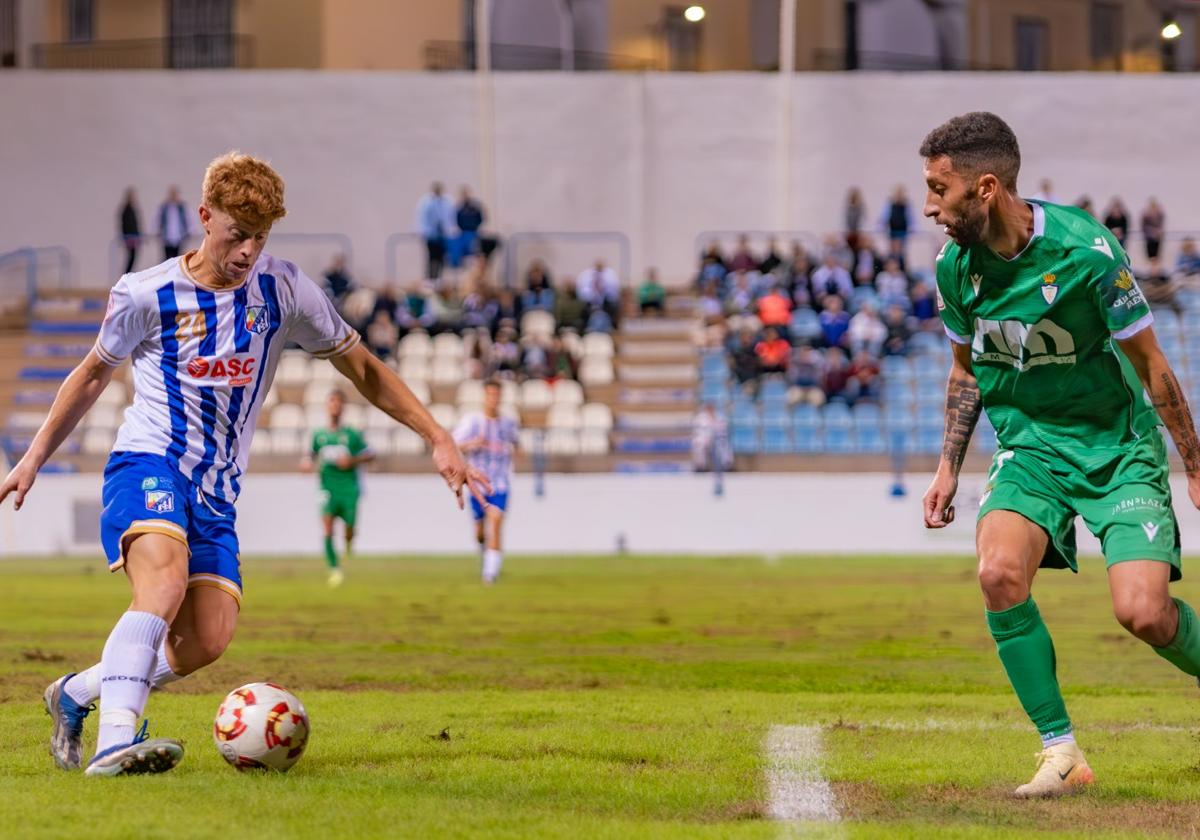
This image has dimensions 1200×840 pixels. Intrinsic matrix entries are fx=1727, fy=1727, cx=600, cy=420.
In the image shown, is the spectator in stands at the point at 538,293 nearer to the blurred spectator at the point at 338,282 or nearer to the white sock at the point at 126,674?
the blurred spectator at the point at 338,282

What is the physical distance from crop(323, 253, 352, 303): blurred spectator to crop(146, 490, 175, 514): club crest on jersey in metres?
24.7

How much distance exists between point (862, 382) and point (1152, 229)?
28.4 ft

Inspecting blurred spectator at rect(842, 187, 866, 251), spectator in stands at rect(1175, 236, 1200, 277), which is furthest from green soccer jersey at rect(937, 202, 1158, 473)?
spectator in stands at rect(1175, 236, 1200, 277)

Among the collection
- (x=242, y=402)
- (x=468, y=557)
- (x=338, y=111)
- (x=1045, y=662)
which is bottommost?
(x=468, y=557)

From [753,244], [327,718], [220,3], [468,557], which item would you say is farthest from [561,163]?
[327,718]

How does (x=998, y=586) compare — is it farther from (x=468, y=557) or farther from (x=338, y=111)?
(x=338, y=111)

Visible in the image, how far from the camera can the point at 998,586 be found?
20.1 ft

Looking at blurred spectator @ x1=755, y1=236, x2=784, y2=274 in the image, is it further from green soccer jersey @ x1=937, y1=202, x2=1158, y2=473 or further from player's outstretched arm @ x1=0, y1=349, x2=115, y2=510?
player's outstretched arm @ x1=0, y1=349, x2=115, y2=510

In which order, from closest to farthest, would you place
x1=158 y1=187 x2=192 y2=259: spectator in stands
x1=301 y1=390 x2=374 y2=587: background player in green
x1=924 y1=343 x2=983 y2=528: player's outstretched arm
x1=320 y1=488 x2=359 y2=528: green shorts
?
x1=924 y1=343 x2=983 y2=528: player's outstretched arm < x1=301 y1=390 x2=374 y2=587: background player in green < x1=320 y1=488 x2=359 y2=528: green shorts < x1=158 y1=187 x2=192 y2=259: spectator in stands

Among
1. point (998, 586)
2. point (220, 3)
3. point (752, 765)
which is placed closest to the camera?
point (998, 586)

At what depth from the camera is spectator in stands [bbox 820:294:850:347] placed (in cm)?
2844

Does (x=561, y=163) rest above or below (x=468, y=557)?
above

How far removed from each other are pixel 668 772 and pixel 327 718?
226 cm

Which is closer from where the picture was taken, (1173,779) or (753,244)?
(1173,779)
